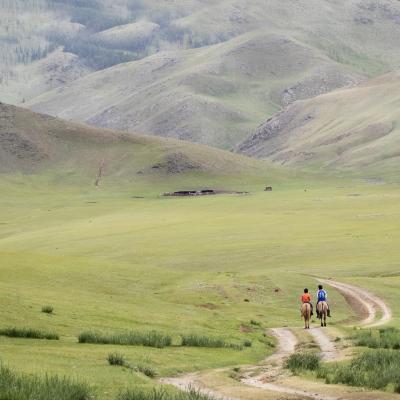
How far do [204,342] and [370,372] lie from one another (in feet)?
31.0

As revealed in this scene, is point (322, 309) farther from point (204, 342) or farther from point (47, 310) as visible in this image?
point (47, 310)

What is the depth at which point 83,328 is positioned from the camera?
33125 mm

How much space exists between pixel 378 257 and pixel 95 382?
198 ft

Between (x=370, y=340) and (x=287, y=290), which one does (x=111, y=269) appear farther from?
(x=370, y=340)

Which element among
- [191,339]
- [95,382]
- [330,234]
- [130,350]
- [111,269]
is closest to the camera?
[95,382]

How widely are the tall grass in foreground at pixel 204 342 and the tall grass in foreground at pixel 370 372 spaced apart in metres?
6.25

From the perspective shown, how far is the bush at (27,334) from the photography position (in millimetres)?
28625

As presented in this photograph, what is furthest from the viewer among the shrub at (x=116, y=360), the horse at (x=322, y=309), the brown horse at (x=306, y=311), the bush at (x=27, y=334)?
the horse at (x=322, y=309)

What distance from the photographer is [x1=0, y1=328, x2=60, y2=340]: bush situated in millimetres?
28625

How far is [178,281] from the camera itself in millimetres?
61438

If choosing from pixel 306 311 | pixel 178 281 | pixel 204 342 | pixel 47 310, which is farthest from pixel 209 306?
pixel 204 342

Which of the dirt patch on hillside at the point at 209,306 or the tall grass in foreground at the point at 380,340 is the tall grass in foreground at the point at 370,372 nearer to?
the tall grass in foreground at the point at 380,340

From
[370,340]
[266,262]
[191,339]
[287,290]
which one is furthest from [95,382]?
[266,262]

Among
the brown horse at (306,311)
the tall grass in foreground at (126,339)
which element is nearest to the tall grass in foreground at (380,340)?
the brown horse at (306,311)
